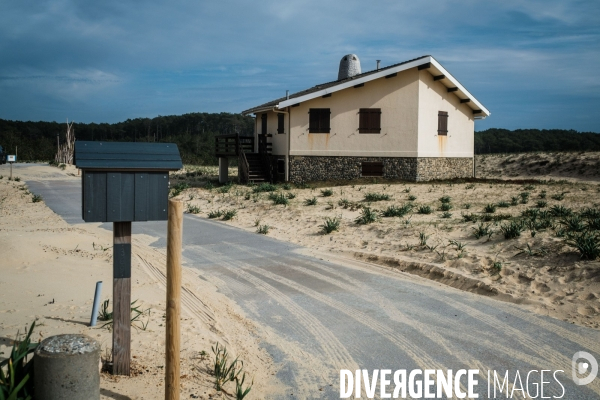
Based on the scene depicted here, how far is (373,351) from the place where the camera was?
5855 mm

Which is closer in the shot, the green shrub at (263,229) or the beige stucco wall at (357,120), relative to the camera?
the green shrub at (263,229)

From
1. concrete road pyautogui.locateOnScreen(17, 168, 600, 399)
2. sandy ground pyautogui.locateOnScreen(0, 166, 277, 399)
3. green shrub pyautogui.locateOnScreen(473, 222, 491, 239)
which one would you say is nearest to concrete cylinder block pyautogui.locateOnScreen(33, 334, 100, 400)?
sandy ground pyautogui.locateOnScreen(0, 166, 277, 399)

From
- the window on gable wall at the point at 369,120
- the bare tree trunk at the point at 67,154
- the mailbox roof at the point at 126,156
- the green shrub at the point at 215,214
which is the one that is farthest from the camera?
the bare tree trunk at the point at 67,154

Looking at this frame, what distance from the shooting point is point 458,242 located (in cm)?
1103

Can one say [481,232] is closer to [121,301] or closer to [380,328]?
[380,328]

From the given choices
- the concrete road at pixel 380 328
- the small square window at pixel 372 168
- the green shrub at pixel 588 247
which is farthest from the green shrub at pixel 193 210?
the green shrub at pixel 588 247

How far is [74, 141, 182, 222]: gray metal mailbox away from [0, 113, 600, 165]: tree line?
4613 centimetres

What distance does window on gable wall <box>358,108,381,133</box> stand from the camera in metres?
26.8

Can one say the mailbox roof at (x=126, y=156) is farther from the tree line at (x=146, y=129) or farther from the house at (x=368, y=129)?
the tree line at (x=146, y=129)

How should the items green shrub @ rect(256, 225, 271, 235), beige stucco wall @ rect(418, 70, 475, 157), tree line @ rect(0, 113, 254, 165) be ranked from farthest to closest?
tree line @ rect(0, 113, 254, 165), beige stucco wall @ rect(418, 70, 475, 157), green shrub @ rect(256, 225, 271, 235)

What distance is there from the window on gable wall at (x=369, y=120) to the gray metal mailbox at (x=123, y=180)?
22507mm

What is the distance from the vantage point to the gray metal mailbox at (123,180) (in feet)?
15.1

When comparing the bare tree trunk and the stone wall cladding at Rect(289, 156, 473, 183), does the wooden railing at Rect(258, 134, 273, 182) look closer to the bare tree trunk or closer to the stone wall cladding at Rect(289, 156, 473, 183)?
the stone wall cladding at Rect(289, 156, 473, 183)

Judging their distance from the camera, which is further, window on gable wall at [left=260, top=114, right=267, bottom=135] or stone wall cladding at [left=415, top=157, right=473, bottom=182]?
window on gable wall at [left=260, top=114, right=267, bottom=135]
